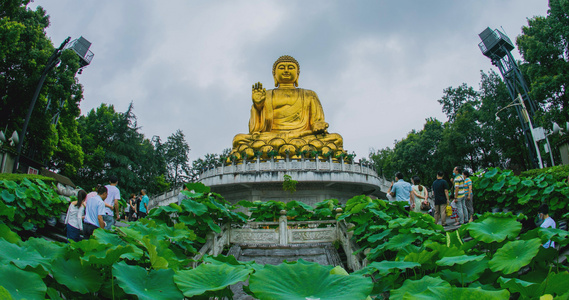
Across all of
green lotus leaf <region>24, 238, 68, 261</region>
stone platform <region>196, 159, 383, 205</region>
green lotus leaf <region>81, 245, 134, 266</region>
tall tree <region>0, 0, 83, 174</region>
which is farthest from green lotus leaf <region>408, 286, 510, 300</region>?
tall tree <region>0, 0, 83, 174</region>

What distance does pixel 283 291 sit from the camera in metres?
2.21

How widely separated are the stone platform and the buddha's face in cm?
673

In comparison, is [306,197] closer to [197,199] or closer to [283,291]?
[197,199]

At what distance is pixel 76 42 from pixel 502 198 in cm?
2915

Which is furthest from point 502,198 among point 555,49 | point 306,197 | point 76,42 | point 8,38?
point 76,42

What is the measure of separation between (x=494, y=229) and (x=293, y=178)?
38.0 ft

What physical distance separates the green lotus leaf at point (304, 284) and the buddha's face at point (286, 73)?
64.0 feet

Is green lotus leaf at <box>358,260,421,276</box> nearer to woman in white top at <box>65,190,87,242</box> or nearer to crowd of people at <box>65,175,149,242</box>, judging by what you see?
crowd of people at <box>65,175,149,242</box>

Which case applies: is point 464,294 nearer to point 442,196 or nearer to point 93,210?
point 93,210

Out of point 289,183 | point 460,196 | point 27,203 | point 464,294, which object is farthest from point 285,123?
point 464,294

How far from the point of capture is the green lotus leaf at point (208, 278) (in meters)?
2.40

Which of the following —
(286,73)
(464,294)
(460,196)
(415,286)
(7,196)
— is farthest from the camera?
(286,73)

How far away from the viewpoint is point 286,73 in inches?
839

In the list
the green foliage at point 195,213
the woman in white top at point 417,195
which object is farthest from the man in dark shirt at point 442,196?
the green foliage at point 195,213
